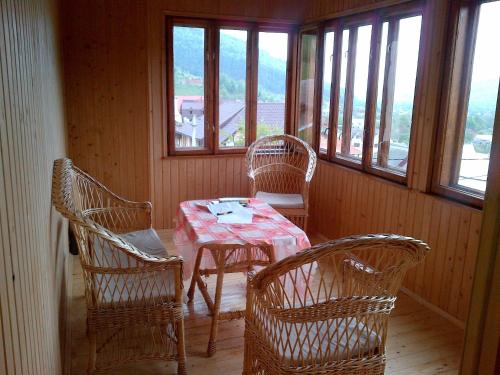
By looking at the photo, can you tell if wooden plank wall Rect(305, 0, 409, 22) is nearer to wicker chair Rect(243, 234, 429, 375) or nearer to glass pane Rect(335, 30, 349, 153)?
glass pane Rect(335, 30, 349, 153)

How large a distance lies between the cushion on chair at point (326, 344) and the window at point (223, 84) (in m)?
2.99

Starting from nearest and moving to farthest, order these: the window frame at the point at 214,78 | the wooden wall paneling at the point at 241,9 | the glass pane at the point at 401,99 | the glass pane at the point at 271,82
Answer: the glass pane at the point at 401,99, the wooden wall paneling at the point at 241,9, the window frame at the point at 214,78, the glass pane at the point at 271,82

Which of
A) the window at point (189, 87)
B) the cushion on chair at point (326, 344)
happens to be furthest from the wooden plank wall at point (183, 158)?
the cushion on chair at point (326, 344)

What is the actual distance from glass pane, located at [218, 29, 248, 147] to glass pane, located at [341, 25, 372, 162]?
1183mm

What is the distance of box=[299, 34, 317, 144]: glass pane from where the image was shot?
14.8ft

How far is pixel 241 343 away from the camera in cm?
265

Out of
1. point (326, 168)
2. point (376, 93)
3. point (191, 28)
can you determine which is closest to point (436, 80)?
point (376, 93)

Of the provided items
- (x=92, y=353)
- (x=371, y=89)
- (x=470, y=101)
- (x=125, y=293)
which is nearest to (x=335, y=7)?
(x=371, y=89)

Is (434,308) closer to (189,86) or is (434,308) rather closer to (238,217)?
(238,217)

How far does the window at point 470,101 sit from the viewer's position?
269 cm

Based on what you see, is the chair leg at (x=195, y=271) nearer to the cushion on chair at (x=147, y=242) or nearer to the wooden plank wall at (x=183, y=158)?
the cushion on chair at (x=147, y=242)

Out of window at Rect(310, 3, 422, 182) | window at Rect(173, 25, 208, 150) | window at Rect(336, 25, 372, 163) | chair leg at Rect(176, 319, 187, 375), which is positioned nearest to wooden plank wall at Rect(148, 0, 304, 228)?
window at Rect(173, 25, 208, 150)

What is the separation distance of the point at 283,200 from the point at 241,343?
1.62 meters

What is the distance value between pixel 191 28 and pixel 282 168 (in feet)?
5.22
